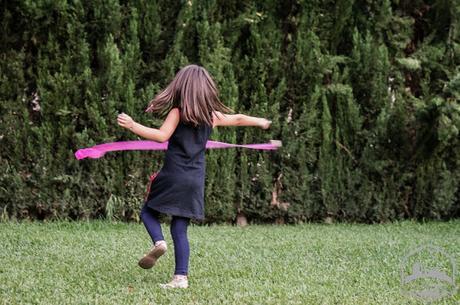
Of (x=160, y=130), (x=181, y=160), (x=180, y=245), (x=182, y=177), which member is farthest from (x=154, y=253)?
(x=160, y=130)

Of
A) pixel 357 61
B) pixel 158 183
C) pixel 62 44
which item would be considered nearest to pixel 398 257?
pixel 158 183

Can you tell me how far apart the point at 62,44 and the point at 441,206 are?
4.58m

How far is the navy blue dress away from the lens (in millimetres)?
5098

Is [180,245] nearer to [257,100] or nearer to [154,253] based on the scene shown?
[154,253]

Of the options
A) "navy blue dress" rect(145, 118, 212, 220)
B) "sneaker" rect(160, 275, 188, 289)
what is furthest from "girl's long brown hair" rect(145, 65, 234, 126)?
"sneaker" rect(160, 275, 188, 289)

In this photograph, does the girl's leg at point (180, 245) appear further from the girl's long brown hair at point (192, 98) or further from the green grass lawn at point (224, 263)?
the girl's long brown hair at point (192, 98)

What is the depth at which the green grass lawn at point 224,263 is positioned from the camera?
16.0ft

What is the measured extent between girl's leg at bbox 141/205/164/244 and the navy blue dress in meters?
0.08

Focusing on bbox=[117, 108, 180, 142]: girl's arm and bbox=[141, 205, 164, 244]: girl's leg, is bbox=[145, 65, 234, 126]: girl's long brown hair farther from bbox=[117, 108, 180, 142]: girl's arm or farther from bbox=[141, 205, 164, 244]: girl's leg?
bbox=[141, 205, 164, 244]: girl's leg

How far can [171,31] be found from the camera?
8.59 m

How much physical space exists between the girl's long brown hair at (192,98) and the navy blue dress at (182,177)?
11 cm

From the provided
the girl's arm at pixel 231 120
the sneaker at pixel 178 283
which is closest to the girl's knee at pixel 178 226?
the sneaker at pixel 178 283

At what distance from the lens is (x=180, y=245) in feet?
16.9

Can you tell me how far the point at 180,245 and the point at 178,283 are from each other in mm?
247
